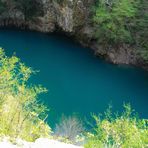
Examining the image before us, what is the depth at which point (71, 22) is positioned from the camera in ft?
120

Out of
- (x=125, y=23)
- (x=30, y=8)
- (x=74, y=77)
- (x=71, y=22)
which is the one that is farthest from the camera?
(x=30, y=8)

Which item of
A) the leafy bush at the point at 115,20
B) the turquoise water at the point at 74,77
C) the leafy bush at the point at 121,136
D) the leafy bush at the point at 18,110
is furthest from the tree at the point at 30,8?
the leafy bush at the point at 121,136

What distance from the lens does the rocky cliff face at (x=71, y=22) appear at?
33.7 meters

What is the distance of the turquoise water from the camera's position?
2500cm

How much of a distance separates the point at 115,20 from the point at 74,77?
649 centimetres

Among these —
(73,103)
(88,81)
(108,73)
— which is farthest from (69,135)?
(108,73)

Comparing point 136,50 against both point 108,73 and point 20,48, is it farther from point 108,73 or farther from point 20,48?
point 20,48

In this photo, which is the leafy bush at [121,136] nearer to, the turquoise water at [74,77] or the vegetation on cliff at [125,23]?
the turquoise water at [74,77]

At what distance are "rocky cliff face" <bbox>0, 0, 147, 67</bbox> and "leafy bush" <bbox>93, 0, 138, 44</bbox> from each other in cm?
103

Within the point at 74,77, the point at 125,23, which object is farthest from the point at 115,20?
the point at 74,77

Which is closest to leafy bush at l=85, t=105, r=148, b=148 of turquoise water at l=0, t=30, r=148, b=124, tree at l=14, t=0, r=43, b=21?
turquoise water at l=0, t=30, r=148, b=124

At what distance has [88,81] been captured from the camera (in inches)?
1140

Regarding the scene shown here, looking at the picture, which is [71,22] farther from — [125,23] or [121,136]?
[121,136]

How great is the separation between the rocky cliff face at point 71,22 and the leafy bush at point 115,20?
3.38 ft
